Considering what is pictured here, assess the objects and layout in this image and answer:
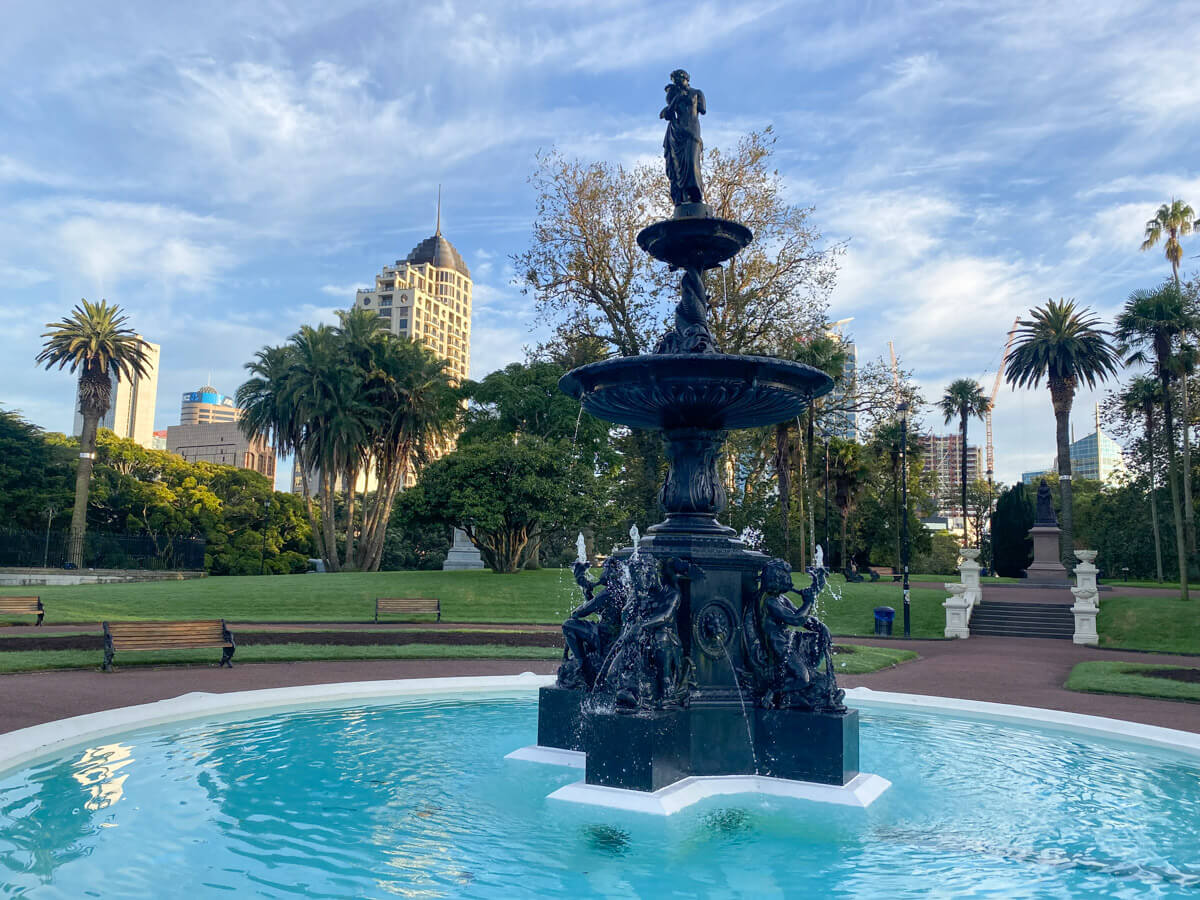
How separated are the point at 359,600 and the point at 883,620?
57.6 ft

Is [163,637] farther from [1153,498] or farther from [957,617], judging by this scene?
[1153,498]

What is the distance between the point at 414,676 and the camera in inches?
574

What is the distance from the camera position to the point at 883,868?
17.4ft

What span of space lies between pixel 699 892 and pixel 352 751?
14.6ft

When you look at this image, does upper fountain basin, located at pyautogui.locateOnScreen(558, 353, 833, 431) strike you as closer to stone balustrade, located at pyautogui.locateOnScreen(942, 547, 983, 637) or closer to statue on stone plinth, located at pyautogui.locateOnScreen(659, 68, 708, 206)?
statue on stone plinth, located at pyautogui.locateOnScreen(659, 68, 708, 206)

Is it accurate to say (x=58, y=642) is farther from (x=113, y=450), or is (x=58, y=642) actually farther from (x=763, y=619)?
(x=113, y=450)

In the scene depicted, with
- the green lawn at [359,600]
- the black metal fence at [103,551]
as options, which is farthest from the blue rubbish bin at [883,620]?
the black metal fence at [103,551]

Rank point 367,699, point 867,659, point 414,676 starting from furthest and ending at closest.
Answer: point 867,659 → point 414,676 → point 367,699

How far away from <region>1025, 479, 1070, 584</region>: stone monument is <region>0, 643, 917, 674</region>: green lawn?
27152mm

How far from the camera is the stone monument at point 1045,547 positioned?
4309 centimetres

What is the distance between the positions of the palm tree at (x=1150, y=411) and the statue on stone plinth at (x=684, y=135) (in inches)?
1769

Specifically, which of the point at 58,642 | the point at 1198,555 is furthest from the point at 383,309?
the point at 58,642

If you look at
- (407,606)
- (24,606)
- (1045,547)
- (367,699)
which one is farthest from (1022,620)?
(24,606)

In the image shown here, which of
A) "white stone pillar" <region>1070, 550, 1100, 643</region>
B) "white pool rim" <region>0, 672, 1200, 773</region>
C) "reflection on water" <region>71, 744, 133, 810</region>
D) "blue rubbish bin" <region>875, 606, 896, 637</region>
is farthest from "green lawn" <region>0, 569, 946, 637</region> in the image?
"reflection on water" <region>71, 744, 133, 810</region>
